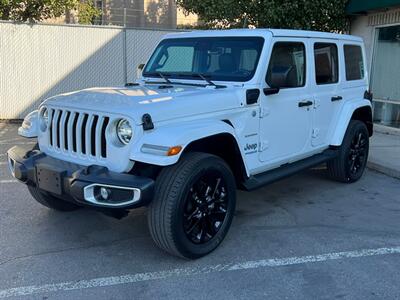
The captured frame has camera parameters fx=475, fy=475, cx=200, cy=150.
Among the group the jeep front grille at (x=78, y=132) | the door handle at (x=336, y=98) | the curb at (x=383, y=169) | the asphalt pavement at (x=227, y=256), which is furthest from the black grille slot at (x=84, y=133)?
the curb at (x=383, y=169)

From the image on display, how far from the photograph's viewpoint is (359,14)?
35.7ft

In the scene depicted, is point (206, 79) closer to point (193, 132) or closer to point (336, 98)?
point (193, 132)

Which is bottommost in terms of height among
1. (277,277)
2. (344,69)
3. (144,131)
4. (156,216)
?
(277,277)

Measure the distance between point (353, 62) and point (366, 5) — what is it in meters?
4.17

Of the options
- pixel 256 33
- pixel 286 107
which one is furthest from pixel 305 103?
pixel 256 33

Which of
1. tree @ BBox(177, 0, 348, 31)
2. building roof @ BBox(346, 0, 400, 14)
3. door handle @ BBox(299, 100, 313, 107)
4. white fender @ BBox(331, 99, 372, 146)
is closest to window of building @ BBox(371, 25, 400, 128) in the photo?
building roof @ BBox(346, 0, 400, 14)

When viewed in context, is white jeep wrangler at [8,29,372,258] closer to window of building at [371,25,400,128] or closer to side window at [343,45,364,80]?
side window at [343,45,364,80]

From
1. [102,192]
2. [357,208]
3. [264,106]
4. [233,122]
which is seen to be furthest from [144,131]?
[357,208]

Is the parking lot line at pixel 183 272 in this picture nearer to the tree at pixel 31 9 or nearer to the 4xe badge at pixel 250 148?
the 4xe badge at pixel 250 148

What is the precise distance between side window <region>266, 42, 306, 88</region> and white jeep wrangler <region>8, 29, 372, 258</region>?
0.01 metres

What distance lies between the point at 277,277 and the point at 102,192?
1.50m

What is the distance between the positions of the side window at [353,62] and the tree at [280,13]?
11.8ft

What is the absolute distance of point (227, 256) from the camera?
407 cm

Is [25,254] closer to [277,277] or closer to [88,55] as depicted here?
[277,277]
